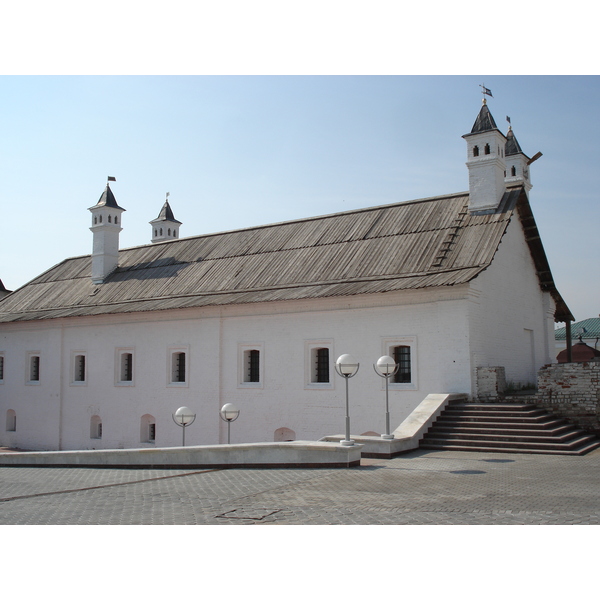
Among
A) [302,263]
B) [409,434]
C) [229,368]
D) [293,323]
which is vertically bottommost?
[409,434]

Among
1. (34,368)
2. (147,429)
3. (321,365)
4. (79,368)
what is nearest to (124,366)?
(79,368)

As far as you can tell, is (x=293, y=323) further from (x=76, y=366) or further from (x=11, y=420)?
(x=11, y=420)

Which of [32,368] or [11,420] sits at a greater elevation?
[32,368]

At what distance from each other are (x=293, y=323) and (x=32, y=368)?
16.7 m

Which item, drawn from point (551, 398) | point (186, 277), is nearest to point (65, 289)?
point (186, 277)

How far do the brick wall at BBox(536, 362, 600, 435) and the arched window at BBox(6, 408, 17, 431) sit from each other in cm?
2676

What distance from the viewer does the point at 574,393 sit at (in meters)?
18.0

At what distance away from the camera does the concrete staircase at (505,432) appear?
15867 mm

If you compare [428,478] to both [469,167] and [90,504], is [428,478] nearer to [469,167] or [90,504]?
[90,504]

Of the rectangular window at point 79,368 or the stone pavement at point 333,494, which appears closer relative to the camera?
the stone pavement at point 333,494

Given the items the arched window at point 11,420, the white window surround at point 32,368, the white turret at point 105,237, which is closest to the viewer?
the white window surround at point 32,368

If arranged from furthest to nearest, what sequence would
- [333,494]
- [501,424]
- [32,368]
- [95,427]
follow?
[32,368] → [95,427] → [501,424] → [333,494]

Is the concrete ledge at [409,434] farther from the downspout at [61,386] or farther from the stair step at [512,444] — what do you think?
the downspout at [61,386]

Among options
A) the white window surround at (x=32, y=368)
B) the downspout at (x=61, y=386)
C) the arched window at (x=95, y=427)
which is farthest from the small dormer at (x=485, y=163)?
the white window surround at (x=32, y=368)
